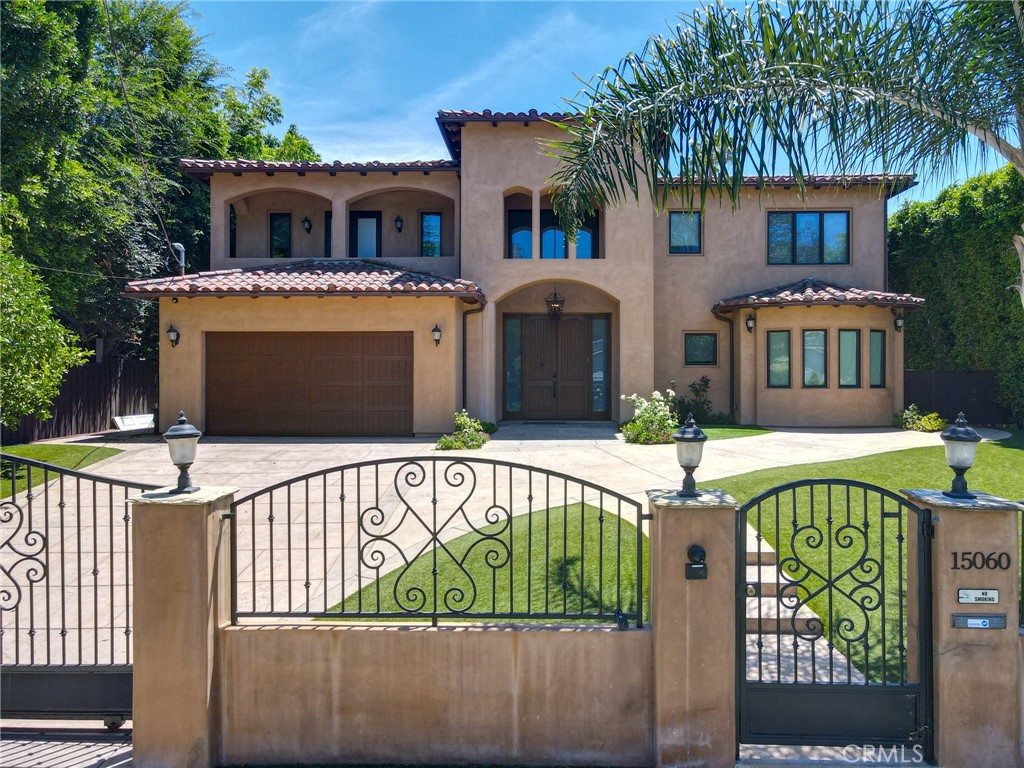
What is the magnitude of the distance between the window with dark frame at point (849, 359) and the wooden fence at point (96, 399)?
67.1ft

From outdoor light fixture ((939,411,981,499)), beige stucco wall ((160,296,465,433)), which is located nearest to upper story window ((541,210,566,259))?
beige stucco wall ((160,296,465,433))

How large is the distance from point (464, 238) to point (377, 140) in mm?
8086

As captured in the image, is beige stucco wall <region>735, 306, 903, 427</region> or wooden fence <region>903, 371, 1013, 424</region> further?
wooden fence <region>903, 371, 1013, 424</region>

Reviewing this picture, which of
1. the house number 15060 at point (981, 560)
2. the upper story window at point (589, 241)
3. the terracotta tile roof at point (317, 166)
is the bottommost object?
the house number 15060 at point (981, 560)

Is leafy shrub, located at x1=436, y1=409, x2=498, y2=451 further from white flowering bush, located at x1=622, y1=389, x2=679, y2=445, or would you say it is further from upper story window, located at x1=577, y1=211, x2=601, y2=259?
upper story window, located at x1=577, y1=211, x2=601, y2=259

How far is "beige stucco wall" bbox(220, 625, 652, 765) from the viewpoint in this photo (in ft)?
10.9

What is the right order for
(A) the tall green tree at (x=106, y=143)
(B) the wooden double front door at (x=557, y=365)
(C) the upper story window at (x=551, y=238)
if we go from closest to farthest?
(A) the tall green tree at (x=106, y=143), (C) the upper story window at (x=551, y=238), (B) the wooden double front door at (x=557, y=365)

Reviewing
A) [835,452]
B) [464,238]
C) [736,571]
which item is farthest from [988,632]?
[464,238]

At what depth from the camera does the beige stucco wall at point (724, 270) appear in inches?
613

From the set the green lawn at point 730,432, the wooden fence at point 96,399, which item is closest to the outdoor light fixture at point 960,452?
the green lawn at point 730,432

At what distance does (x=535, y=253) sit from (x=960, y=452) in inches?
468

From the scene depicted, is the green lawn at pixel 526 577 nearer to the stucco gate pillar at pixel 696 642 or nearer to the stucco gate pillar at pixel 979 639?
the stucco gate pillar at pixel 696 642

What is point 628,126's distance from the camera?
5105 mm

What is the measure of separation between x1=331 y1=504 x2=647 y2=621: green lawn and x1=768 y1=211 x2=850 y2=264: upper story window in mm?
12958
